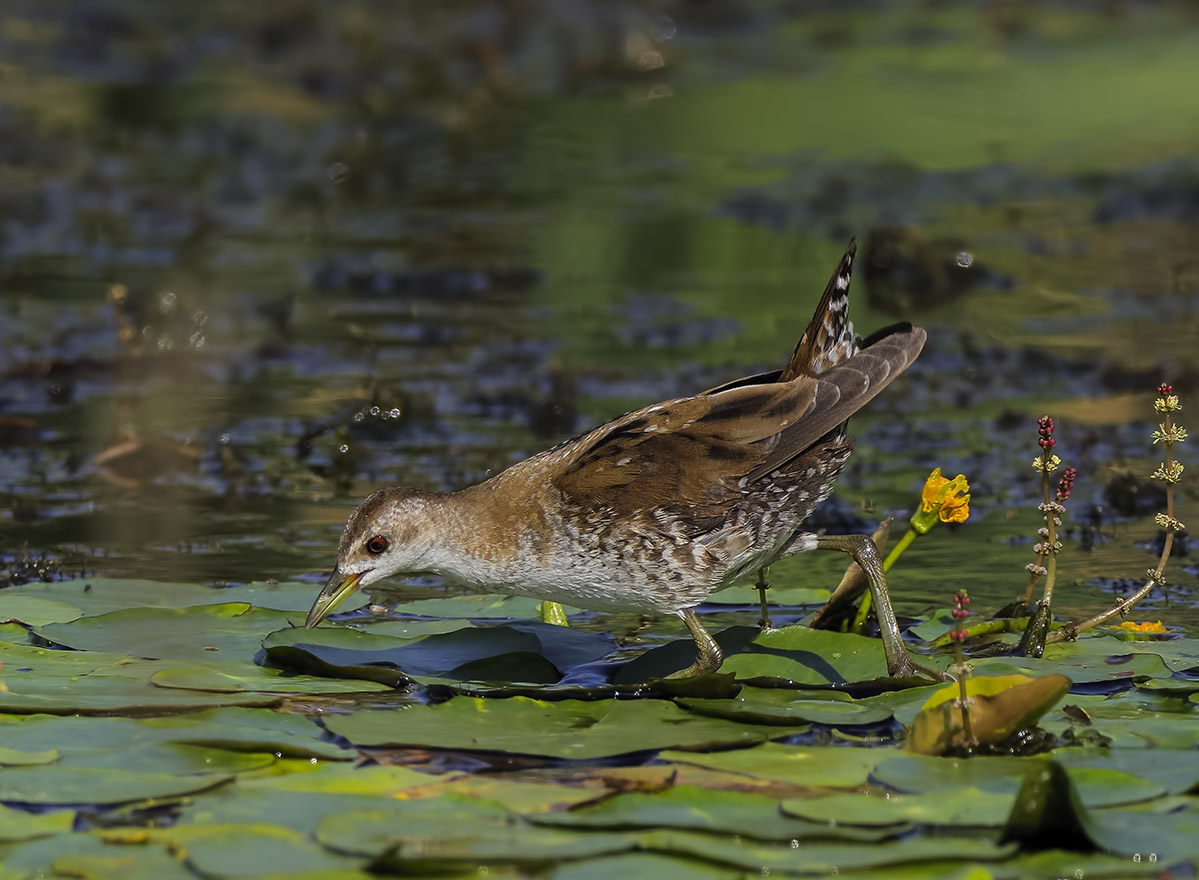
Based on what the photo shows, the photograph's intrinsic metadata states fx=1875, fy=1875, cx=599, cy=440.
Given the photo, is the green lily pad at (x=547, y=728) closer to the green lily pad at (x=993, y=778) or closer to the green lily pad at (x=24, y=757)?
the green lily pad at (x=993, y=778)

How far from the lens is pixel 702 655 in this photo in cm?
522

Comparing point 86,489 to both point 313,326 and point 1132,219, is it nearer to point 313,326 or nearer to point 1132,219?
point 313,326

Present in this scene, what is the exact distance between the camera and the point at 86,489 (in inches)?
313

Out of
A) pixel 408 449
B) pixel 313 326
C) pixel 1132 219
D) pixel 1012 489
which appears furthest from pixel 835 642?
pixel 1132 219

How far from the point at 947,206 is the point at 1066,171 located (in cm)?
135

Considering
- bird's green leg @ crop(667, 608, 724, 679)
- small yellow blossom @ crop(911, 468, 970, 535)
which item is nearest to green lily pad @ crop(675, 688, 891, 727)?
bird's green leg @ crop(667, 608, 724, 679)

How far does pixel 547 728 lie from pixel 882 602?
1.12 metres

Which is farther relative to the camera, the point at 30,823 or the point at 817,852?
the point at 30,823

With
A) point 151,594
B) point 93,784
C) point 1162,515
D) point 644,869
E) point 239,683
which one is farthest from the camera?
point 151,594

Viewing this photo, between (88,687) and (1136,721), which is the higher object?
(88,687)

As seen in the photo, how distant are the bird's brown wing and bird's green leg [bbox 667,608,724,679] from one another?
360mm

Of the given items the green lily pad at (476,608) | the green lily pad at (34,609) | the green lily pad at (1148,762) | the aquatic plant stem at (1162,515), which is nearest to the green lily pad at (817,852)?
the green lily pad at (1148,762)

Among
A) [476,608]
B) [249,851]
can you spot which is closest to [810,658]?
[476,608]

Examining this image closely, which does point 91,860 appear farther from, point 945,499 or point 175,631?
point 945,499
